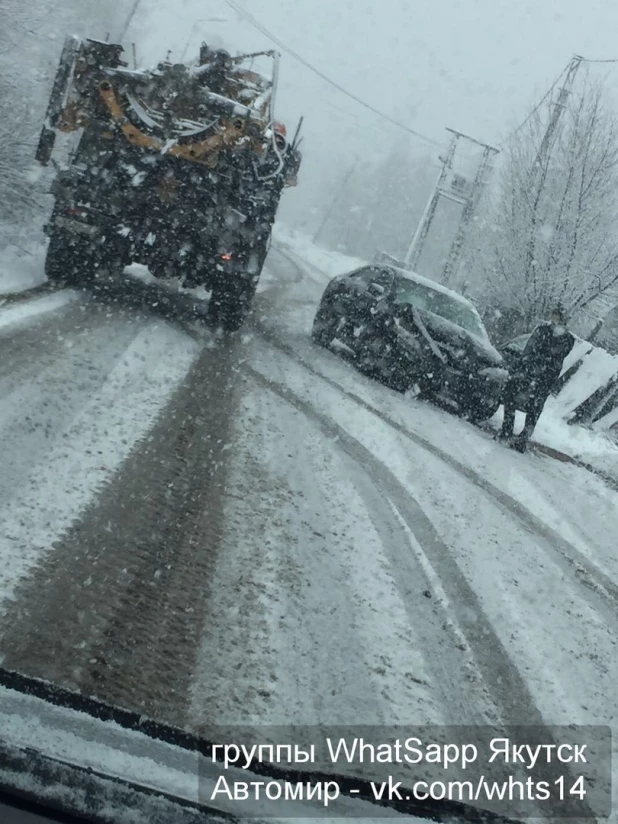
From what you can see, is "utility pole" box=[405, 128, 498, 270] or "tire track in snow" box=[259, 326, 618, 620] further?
"utility pole" box=[405, 128, 498, 270]

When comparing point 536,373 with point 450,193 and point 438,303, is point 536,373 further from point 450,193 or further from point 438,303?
point 450,193

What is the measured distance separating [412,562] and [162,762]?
3599 millimetres

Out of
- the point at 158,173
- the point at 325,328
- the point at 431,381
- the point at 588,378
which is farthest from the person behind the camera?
the point at 588,378

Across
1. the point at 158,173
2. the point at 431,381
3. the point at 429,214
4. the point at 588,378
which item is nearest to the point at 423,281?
the point at 431,381

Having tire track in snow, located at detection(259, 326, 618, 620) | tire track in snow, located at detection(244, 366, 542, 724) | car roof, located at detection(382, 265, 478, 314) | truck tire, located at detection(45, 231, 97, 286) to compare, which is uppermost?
car roof, located at detection(382, 265, 478, 314)

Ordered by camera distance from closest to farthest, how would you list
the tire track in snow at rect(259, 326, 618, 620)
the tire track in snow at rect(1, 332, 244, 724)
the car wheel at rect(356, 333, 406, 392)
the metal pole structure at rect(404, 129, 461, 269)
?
the tire track in snow at rect(1, 332, 244, 724), the tire track in snow at rect(259, 326, 618, 620), the car wheel at rect(356, 333, 406, 392), the metal pole structure at rect(404, 129, 461, 269)

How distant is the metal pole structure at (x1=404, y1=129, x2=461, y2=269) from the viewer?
38.0 meters

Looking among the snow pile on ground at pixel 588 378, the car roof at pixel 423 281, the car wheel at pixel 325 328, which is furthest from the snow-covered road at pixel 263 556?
the snow pile on ground at pixel 588 378

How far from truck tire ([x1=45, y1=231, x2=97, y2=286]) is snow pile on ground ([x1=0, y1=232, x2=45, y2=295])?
0.24m

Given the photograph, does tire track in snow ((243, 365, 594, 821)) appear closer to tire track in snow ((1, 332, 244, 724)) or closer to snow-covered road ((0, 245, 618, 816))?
snow-covered road ((0, 245, 618, 816))

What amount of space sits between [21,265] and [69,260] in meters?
1.06

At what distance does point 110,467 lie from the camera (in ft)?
15.6

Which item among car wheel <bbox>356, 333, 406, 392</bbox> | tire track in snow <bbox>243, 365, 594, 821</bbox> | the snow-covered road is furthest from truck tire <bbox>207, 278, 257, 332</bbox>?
tire track in snow <bbox>243, 365, 594, 821</bbox>

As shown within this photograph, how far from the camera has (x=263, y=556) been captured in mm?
4273
